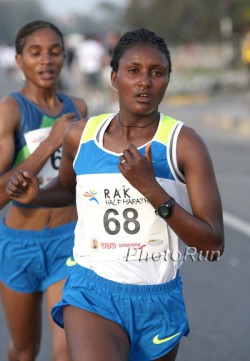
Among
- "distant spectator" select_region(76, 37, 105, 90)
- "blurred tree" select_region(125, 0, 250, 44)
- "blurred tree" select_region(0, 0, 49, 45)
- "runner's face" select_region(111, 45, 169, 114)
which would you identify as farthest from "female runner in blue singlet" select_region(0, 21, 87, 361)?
"blurred tree" select_region(0, 0, 49, 45)

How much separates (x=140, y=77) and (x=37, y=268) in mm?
1479

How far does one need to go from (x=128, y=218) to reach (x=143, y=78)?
0.59 metres

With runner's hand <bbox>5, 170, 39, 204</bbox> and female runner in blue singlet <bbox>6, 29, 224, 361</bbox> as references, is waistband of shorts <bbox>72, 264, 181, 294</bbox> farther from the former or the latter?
runner's hand <bbox>5, 170, 39, 204</bbox>

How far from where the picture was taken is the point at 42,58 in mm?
4922

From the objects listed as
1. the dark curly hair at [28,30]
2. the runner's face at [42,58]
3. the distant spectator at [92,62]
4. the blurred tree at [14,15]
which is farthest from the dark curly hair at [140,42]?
the blurred tree at [14,15]

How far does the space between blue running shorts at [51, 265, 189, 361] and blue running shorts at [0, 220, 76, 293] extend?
3.14ft

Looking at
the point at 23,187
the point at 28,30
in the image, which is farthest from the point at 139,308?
the point at 28,30

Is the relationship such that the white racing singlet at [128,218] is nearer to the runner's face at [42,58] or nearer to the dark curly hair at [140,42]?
the dark curly hair at [140,42]

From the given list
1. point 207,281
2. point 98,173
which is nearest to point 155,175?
point 98,173

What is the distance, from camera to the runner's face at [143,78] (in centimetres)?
364

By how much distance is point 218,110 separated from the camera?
20.9 meters

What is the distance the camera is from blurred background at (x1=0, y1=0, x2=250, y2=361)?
20.5 ft

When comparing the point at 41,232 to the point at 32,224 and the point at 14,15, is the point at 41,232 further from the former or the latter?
the point at 14,15

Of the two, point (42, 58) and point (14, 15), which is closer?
point (42, 58)
